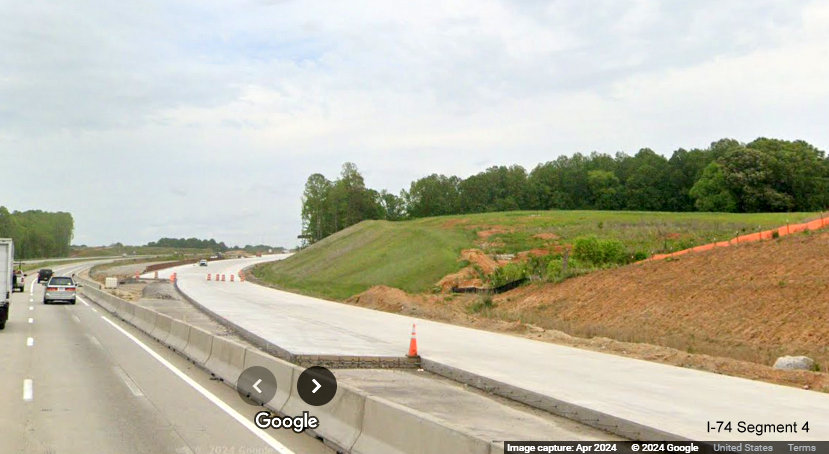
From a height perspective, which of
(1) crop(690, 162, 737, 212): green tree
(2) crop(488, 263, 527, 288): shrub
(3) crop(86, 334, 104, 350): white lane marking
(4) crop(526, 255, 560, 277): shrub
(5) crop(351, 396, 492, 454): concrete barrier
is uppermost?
(1) crop(690, 162, 737, 212): green tree

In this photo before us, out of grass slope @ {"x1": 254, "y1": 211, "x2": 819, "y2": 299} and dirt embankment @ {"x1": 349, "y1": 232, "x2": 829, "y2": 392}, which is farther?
grass slope @ {"x1": 254, "y1": 211, "x2": 819, "y2": 299}

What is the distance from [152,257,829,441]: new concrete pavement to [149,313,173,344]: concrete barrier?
2.92m

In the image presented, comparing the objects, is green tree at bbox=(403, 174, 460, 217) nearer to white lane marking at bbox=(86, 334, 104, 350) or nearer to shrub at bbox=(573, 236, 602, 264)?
shrub at bbox=(573, 236, 602, 264)

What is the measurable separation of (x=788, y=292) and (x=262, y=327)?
18426 millimetres

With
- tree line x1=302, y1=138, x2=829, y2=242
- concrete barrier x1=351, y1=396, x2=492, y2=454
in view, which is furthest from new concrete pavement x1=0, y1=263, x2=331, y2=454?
tree line x1=302, y1=138, x2=829, y2=242

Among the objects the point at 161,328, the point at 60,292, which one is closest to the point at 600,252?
the point at 161,328

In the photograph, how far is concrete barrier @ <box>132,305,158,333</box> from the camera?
26.9 meters

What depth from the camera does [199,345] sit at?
18.7 meters

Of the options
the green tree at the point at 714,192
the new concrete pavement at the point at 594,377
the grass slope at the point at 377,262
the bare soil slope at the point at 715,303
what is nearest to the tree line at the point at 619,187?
the green tree at the point at 714,192

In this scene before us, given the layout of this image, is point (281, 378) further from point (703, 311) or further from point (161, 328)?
point (703, 311)

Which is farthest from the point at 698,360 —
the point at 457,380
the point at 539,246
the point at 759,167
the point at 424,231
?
the point at 759,167

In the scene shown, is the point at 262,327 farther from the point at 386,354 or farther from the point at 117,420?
the point at 117,420

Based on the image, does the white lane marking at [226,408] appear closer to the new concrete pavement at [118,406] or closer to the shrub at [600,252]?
the new concrete pavement at [118,406]

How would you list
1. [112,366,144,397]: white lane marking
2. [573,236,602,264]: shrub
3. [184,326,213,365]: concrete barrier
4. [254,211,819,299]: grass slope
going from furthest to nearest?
[254,211,819,299]: grass slope < [573,236,602,264]: shrub < [184,326,213,365]: concrete barrier < [112,366,144,397]: white lane marking
